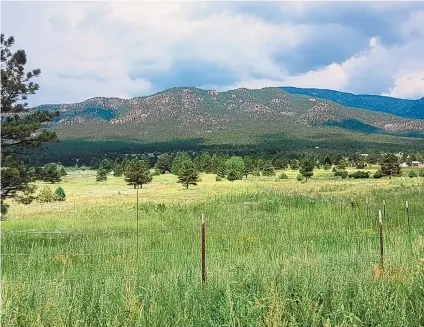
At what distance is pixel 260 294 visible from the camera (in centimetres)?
525

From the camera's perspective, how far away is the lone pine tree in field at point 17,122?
16141mm

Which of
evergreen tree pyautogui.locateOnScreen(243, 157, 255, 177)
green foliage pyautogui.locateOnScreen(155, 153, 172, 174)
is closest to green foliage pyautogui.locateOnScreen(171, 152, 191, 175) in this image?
evergreen tree pyautogui.locateOnScreen(243, 157, 255, 177)

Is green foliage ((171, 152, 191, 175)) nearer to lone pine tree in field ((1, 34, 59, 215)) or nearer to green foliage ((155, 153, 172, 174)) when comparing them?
green foliage ((155, 153, 172, 174))

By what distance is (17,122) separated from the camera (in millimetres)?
16172

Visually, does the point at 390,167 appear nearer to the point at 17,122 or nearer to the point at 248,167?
the point at 248,167

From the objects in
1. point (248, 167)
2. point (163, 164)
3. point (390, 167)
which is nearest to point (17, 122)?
point (390, 167)

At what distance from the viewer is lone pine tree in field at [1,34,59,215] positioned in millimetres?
16141

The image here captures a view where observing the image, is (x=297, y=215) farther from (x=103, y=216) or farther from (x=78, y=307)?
(x=78, y=307)

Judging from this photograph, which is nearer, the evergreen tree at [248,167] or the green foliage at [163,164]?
the evergreen tree at [248,167]

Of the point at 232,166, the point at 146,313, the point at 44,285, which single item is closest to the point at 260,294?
the point at 146,313

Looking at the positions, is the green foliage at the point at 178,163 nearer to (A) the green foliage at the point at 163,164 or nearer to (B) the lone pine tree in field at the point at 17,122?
(A) the green foliage at the point at 163,164

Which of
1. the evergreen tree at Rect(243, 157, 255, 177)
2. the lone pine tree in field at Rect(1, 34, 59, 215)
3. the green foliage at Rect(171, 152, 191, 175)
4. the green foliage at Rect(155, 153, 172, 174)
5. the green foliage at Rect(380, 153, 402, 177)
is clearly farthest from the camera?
the green foliage at Rect(155, 153, 172, 174)

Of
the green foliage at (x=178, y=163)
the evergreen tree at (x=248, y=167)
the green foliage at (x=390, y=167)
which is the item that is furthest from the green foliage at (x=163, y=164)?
the green foliage at (x=390, y=167)

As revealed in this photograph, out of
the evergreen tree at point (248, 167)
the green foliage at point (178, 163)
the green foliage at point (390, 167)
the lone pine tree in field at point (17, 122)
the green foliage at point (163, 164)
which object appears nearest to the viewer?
the lone pine tree in field at point (17, 122)
